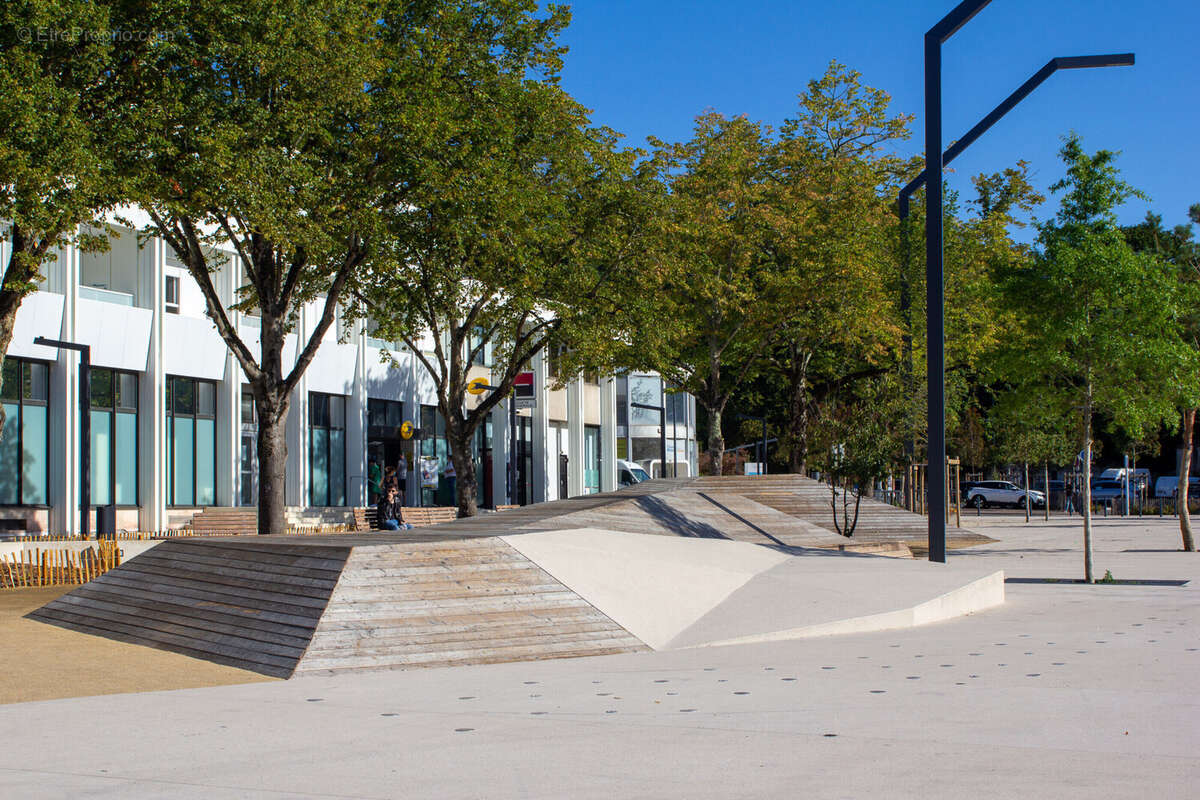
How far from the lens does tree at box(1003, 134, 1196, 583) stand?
754 inches

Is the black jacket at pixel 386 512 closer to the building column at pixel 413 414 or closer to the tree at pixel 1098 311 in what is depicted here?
the building column at pixel 413 414

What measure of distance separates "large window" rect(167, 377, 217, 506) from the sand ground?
722 inches

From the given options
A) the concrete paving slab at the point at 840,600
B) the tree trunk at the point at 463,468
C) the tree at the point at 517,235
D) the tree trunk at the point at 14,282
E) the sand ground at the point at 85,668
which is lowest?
the sand ground at the point at 85,668

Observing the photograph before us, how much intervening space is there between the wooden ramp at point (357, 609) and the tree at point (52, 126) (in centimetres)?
563

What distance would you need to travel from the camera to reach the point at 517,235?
23.0m

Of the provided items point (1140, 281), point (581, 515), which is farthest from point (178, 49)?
point (1140, 281)

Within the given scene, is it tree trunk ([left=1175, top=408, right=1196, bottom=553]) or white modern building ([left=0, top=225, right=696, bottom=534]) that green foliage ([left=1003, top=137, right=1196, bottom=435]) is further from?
white modern building ([left=0, top=225, right=696, bottom=534])

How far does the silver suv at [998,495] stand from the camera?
204 ft

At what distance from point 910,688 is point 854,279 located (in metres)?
23.1

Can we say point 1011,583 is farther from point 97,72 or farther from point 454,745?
point 97,72

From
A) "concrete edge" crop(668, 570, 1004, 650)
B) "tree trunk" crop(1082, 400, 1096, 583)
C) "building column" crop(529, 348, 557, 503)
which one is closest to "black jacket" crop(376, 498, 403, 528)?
"tree trunk" crop(1082, 400, 1096, 583)

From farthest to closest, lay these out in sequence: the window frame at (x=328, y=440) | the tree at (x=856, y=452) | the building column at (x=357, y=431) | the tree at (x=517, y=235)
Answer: the building column at (x=357, y=431)
the window frame at (x=328, y=440)
the tree at (x=856, y=452)
the tree at (x=517, y=235)

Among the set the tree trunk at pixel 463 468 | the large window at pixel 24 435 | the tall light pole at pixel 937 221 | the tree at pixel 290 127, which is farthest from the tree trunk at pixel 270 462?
the tall light pole at pixel 937 221

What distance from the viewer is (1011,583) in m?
18.5
